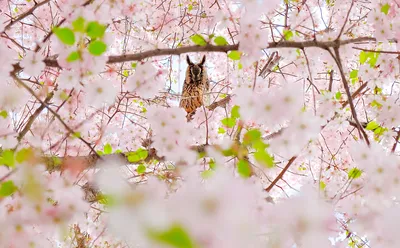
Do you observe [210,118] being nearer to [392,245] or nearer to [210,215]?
[392,245]

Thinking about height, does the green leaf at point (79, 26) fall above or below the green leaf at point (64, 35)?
above

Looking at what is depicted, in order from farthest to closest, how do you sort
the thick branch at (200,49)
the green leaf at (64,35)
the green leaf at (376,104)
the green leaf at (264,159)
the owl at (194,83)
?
1. the owl at (194,83)
2. the green leaf at (376,104)
3. the thick branch at (200,49)
4. the green leaf at (64,35)
5. the green leaf at (264,159)

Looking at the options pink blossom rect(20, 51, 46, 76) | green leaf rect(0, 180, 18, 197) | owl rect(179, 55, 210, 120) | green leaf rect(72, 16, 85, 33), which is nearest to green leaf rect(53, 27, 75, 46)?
green leaf rect(72, 16, 85, 33)

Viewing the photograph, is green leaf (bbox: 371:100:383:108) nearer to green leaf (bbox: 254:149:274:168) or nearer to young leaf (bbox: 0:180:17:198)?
green leaf (bbox: 254:149:274:168)

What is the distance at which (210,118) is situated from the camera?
340 cm

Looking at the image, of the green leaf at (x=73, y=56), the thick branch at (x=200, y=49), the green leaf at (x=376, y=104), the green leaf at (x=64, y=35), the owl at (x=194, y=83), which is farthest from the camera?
the owl at (x=194, y=83)

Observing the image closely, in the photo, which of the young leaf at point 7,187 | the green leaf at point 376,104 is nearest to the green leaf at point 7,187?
the young leaf at point 7,187

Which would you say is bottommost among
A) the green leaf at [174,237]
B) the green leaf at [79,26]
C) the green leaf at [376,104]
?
the green leaf at [174,237]

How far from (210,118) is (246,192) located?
110 inches

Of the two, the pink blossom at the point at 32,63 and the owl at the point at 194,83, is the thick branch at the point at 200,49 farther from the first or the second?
the owl at the point at 194,83

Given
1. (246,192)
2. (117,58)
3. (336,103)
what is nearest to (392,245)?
(246,192)

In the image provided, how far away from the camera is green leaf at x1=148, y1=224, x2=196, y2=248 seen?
51cm

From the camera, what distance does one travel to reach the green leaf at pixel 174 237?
51cm

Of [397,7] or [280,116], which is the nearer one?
[280,116]
